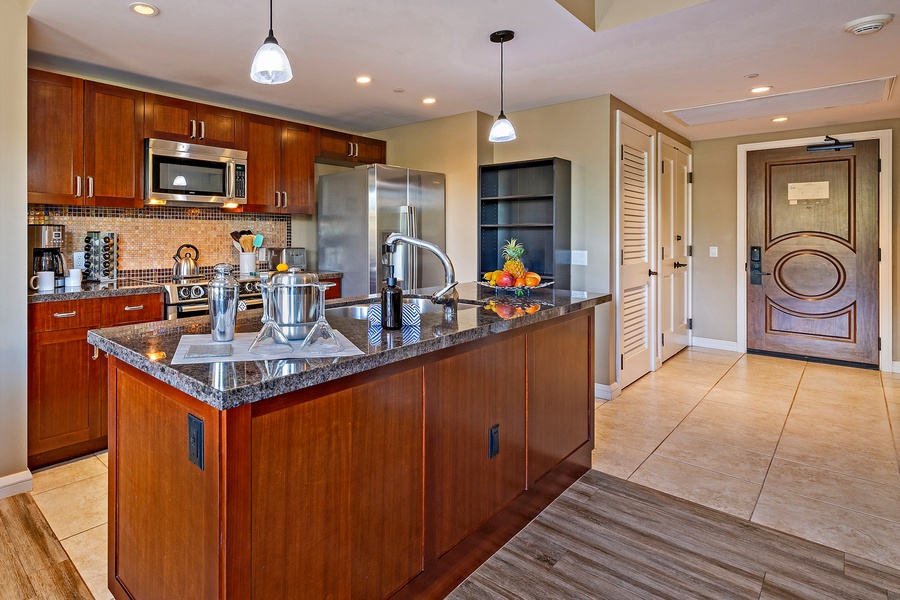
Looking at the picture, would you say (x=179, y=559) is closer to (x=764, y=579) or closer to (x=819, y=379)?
(x=764, y=579)

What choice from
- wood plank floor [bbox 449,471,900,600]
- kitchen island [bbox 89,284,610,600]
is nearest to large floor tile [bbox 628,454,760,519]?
wood plank floor [bbox 449,471,900,600]

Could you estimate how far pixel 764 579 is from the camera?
191 cm

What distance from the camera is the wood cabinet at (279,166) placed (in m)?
4.04

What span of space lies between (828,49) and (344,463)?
11.5ft

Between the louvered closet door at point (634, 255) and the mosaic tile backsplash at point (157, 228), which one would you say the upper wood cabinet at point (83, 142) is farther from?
the louvered closet door at point (634, 255)

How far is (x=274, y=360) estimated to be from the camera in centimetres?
131

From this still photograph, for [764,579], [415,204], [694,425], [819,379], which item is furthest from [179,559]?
[819,379]

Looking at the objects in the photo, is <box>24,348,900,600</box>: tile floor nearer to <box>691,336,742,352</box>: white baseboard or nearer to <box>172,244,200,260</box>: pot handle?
<box>691,336,742,352</box>: white baseboard

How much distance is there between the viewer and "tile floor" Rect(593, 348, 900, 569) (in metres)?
2.37

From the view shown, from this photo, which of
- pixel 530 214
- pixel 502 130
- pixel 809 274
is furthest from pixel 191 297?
pixel 809 274

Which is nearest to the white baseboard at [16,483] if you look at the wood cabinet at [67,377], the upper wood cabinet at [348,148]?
the wood cabinet at [67,377]

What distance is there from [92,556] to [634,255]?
4060 millimetres

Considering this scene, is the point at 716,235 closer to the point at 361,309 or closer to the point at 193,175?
the point at 361,309

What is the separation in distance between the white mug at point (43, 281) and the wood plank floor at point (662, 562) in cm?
277
